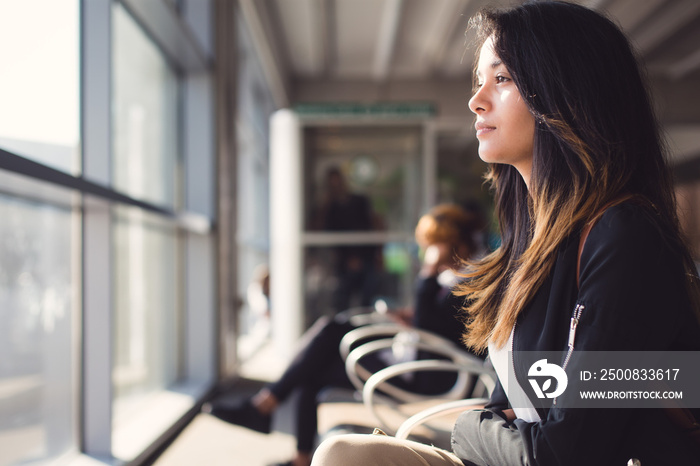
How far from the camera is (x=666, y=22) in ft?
20.2

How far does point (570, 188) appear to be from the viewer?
3.51ft

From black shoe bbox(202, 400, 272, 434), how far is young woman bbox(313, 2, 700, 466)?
1.52 meters

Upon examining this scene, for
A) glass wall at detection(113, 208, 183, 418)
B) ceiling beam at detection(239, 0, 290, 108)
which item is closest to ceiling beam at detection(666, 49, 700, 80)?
ceiling beam at detection(239, 0, 290, 108)

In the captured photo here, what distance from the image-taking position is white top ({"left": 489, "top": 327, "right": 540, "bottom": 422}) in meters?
1.04

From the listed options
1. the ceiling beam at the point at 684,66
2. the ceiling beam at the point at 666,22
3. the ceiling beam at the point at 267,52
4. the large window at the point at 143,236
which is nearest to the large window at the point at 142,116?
the large window at the point at 143,236

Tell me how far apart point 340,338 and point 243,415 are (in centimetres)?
59

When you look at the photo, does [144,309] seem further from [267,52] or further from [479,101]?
[267,52]

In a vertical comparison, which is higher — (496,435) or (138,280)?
(138,280)

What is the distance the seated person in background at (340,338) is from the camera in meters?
2.49

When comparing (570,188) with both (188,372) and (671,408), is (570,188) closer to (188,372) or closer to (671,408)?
(671,408)

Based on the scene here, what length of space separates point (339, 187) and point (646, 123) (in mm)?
5457

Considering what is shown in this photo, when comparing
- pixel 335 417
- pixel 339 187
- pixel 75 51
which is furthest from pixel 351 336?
pixel 339 187

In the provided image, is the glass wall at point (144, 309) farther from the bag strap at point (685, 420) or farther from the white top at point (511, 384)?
the bag strap at point (685, 420)

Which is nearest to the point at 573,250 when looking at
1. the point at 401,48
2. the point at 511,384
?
the point at 511,384
